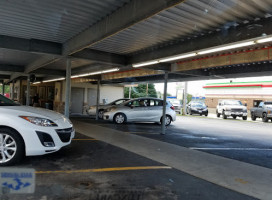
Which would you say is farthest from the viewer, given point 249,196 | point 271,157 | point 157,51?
point 157,51

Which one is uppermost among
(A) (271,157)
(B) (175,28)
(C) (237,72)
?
(B) (175,28)

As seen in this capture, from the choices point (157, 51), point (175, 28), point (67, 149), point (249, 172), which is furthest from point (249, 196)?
point (157, 51)

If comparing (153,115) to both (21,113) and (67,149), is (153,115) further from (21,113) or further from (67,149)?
(21,113)

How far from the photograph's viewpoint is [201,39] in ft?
24.3

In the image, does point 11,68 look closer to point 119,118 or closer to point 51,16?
point 119,118

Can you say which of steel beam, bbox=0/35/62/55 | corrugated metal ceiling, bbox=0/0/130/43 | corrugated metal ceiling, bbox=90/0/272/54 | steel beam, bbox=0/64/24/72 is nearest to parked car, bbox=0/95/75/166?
corrugated metal ceiling, bbox=0/0/130/43

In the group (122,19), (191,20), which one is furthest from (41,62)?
(191,20)

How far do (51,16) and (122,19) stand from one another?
87.7 inches

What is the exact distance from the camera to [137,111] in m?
13.1

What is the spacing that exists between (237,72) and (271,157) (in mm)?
5345

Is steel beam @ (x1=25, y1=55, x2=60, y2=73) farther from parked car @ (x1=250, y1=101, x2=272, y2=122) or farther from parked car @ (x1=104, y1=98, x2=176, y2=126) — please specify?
parked car @ (x1=250, y1=101, x2=272, y2=122)

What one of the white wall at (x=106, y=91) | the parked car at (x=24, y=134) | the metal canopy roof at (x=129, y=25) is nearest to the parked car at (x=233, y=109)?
the white wall at (x=106, y=91)

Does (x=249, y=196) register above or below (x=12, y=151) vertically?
below

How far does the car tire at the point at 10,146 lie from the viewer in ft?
14.9
